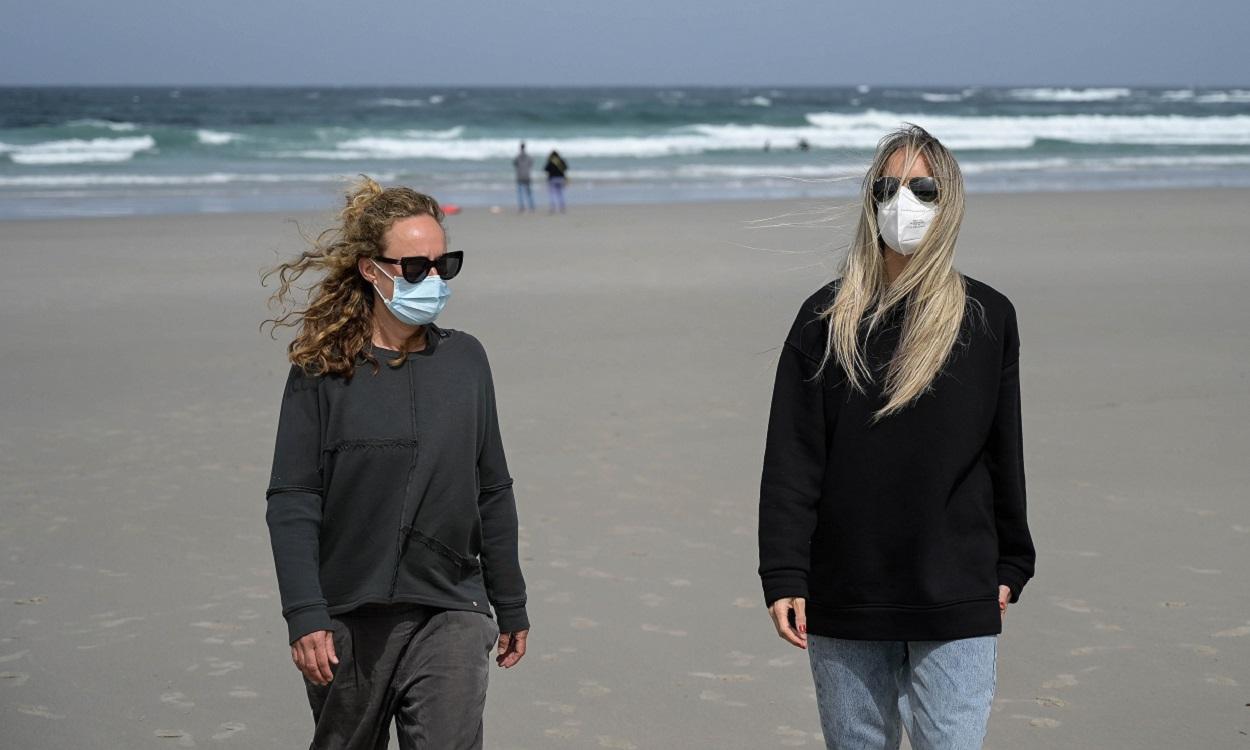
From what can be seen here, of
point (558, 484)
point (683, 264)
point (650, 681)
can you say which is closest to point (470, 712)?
point (650, 681)

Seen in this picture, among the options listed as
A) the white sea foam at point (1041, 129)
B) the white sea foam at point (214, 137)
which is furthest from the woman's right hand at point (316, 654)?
the white sea foam at point (1041, 129)

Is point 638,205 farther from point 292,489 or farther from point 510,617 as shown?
point 292,489

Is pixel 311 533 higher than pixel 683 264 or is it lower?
higher

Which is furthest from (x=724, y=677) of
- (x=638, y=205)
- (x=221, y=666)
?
(x=638, y=205)

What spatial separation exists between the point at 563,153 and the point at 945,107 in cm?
4636

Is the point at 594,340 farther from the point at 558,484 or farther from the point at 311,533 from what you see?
the point at 311,533

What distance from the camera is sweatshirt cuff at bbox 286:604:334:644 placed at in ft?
9.34

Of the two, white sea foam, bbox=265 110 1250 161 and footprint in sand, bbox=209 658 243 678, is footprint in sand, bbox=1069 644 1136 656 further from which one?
white sea foam, bbox=265 110 1250 161

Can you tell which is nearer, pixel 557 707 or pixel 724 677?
pixel 557 707

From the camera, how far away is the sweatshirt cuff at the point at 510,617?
3164 millimetres

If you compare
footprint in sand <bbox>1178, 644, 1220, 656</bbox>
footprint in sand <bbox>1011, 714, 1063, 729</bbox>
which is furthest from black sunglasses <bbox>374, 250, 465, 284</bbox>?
footprint in sand <bbox>1178, 644, 1220, 656</bbox>

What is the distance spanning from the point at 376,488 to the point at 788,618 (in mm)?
898

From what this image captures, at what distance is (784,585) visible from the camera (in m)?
2.79

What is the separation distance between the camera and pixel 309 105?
288ft
